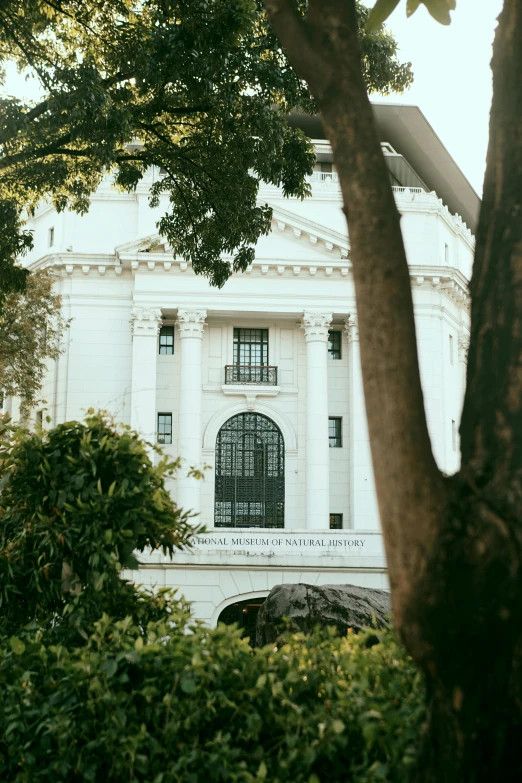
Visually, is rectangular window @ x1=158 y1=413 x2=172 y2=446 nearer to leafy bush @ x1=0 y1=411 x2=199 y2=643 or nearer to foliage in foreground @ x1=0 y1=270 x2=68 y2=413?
foliage in foreground @ x1=0 y1=270 x2=68 y2=413

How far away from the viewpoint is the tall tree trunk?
3.28 meters

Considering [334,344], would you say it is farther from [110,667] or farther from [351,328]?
[110,667]

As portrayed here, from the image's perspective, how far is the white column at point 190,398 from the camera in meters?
37.1

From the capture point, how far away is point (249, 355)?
136ft

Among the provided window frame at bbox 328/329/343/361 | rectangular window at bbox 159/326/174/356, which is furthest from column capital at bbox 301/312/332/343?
rectangular window at bbox 159/326/174/356

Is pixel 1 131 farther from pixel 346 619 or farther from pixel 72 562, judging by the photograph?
pixel 346 619

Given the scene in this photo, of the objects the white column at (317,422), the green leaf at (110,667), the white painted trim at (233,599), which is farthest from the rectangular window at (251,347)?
the green leaf at (110,667)

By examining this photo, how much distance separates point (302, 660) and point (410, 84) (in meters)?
10.9

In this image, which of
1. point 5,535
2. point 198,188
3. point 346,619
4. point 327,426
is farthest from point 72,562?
point 327,426

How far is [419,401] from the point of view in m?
3.67

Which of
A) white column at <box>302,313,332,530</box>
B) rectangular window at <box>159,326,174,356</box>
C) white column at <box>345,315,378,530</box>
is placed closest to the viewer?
white column at <box>302,313,332,530</box>

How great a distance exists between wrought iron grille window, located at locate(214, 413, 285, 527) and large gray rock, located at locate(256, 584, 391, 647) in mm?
20320

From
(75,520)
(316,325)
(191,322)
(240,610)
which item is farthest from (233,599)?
(75,520)

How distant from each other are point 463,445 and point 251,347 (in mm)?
37954
